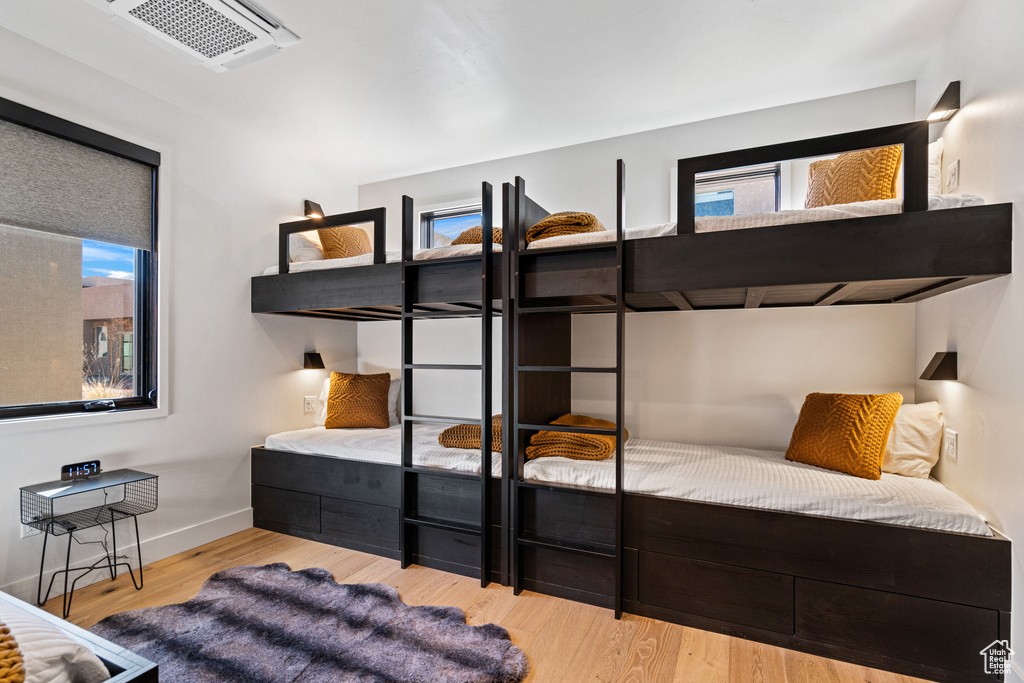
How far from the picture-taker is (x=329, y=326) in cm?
385

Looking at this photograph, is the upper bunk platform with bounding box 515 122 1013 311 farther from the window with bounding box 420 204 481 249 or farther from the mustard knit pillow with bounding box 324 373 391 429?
the mustard knit pillow with bounding box 324 373 391 429

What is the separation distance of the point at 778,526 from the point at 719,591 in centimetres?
37

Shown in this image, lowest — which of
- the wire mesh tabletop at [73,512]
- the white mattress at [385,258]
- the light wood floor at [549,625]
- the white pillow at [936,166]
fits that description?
the light wood floor at [549,625]

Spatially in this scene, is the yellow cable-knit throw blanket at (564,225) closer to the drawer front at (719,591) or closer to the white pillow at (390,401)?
the drawer front at (719,591)

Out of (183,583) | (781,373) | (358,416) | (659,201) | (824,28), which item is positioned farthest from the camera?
(358,416)

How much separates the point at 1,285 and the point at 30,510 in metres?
1.01

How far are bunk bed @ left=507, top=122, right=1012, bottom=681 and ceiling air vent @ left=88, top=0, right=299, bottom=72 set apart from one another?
1266mm

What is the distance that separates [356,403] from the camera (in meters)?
3.46

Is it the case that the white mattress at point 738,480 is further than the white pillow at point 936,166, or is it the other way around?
the white pillow at point 936,166

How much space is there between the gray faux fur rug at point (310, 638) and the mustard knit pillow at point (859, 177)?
2.39 meters

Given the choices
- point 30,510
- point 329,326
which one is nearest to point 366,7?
point 329,326

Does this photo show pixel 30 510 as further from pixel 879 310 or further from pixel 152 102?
pixel 879 310

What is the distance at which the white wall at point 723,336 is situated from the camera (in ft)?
8.62

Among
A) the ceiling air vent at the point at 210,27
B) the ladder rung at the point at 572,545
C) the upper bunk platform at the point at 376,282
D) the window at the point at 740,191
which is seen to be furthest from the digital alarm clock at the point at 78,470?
the window at the point at 740,191
